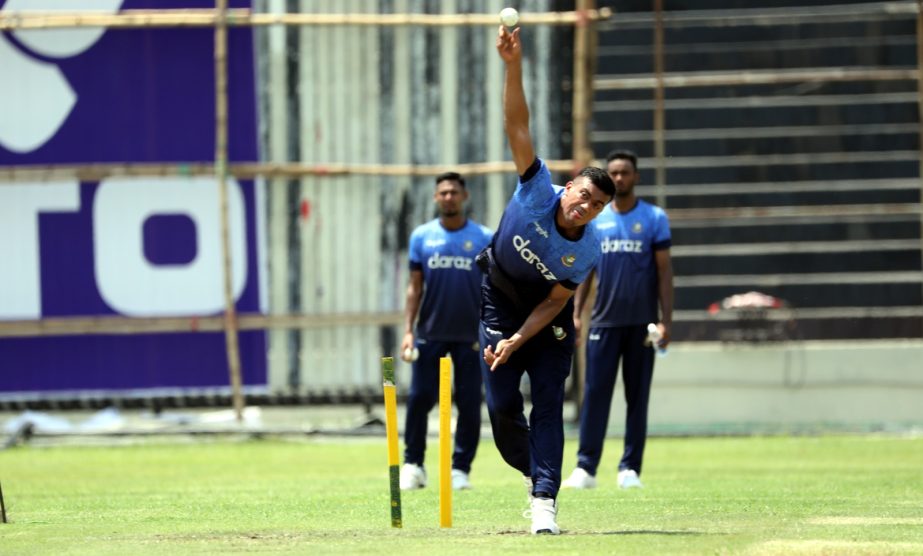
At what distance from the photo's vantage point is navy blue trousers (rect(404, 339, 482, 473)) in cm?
1298

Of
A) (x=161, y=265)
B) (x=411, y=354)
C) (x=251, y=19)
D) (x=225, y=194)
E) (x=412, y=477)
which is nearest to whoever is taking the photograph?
(x=412, y=477)

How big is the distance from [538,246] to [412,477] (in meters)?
4.03

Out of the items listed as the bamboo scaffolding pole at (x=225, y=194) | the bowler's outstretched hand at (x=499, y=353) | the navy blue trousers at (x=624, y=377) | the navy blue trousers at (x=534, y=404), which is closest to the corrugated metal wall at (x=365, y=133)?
the bamboo scaffolding pole at (x=225, y=194)

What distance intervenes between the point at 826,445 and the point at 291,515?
7685 mm

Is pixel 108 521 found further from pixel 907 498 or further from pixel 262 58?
pixel 262 58

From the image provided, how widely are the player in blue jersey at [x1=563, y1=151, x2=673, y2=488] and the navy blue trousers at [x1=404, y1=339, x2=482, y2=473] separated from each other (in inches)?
31.4

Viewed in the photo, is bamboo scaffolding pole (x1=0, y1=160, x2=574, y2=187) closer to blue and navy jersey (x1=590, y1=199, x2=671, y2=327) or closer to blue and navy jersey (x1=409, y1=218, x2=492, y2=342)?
blue and navy jersey (x1=409, y1=218, x2=492, y2=342)

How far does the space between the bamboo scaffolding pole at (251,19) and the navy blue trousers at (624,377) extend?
259 inches

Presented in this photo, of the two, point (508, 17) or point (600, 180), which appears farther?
point (600, 180)

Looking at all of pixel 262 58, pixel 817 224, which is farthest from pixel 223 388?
pixel 817 224

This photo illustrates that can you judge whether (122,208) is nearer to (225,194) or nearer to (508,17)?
(225,194)

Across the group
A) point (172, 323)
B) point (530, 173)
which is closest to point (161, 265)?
point (172, 323)

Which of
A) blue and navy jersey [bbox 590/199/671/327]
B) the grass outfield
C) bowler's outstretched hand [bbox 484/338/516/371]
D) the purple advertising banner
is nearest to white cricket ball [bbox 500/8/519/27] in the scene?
bowler's outstretched hand [bbox 484/338/516/371]

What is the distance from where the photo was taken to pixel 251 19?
747 inches
